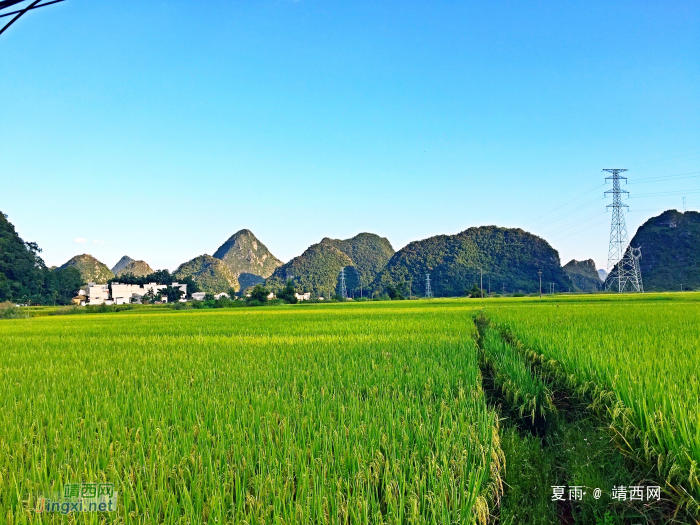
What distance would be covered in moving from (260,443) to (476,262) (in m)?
84.9

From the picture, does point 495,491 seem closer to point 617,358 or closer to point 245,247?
point 617,358

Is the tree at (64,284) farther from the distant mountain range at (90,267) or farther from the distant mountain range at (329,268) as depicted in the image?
the distant mountain range at (90,267)

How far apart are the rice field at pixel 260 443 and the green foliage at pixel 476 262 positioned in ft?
243

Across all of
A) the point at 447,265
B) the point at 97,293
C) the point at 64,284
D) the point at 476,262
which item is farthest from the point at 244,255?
the point at 64,284

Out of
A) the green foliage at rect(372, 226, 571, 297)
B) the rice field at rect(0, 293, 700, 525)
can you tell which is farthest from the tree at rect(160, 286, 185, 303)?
the rice field at rect(0, 293, 700, 525)

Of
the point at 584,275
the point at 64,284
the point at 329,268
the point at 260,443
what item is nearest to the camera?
the point at 260,443

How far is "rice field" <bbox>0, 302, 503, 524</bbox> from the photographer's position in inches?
67.1

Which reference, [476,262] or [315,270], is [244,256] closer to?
[315,270]

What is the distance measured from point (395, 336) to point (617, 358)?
4.03 m

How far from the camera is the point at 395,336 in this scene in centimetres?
802

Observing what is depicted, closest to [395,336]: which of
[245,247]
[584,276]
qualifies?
[584,276]

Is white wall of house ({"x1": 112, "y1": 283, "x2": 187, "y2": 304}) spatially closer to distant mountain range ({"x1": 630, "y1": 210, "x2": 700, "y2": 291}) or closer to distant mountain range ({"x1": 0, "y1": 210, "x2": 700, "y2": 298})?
distant mountain range ({"x1": 0, "y1": 210, "x2": 700, "y2": 298})

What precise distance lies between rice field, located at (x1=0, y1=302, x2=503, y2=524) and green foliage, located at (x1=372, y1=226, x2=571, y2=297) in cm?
7415

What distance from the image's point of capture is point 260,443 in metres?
2.31
